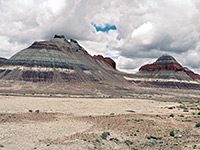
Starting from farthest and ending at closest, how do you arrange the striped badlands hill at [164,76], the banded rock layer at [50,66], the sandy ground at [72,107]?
the striped badlands hill at [164,76]
the banded rock layer at [50,66]
the sandy ground at [72,107]

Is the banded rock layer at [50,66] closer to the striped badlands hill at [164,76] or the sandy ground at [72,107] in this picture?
the striped badlands hill at [164,76]

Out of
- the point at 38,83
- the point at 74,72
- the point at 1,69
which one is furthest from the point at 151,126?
the point at 1,69

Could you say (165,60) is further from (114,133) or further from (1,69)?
(114,133)

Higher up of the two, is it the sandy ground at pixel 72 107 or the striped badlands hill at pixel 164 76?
the striped badlands hill at pixel 164 76

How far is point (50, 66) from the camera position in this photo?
105 meters

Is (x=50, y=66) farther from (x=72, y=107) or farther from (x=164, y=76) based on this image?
(x=164, y=76)

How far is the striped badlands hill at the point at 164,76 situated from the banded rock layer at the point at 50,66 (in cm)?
5166

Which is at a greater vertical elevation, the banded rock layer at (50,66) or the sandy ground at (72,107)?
the banded rock layer at (50,66)

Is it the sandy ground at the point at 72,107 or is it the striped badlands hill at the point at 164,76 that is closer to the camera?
the sandy ground at the point at 72,107

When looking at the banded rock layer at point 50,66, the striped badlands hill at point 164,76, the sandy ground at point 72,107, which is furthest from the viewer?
the striped badlands hill at point 164,76

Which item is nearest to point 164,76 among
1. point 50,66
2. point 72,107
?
point 50,66

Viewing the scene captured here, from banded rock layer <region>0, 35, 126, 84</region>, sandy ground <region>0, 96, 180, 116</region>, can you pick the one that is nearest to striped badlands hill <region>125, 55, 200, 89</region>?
banded rock layer <region>0, 35, 126, 84</region>

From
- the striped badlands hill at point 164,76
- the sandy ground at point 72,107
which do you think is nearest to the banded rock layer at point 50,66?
the striped badlands hill at point 164,76

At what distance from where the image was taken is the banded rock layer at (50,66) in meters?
96.6
